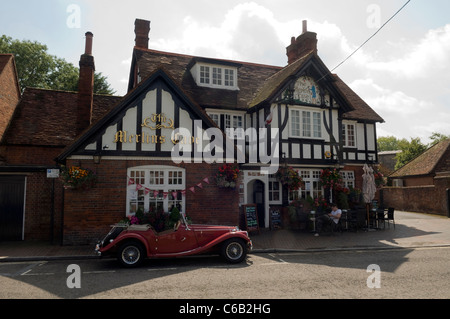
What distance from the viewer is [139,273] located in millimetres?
7492

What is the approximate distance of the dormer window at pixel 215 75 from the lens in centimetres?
1703

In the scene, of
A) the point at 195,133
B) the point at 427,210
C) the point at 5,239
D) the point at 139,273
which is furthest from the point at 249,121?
the point at 427,210

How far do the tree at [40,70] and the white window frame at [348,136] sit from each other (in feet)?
76.1

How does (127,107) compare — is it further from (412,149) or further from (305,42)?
(412,149)

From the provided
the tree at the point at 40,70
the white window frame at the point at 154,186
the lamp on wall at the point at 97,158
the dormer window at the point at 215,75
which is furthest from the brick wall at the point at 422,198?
the tree at the point at 40,70

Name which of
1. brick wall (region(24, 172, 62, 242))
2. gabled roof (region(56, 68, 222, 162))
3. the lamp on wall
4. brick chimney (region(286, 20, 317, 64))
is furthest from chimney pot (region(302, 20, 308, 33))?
brick wall (region(24, 172, 62, 242))

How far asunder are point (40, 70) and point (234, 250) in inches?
1231

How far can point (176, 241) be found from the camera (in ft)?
27.3

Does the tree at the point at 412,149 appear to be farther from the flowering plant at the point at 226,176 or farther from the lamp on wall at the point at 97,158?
the lamp on wall at the point at 97,158

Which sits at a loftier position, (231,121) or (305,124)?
(231,121)

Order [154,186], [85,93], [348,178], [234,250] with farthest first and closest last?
[348,178]
[85,93]
[154,186]
[234,250]

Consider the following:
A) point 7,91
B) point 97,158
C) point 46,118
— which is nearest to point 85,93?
point 46,118

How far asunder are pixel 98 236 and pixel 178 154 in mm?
4140

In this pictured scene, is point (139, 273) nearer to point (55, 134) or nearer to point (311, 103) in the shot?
point (55, 134)
